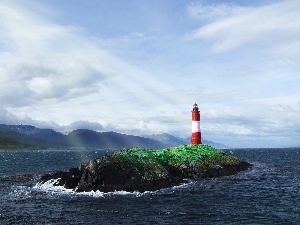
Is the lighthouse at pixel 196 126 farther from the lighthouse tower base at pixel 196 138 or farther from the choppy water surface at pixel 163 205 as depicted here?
the choppy water surface at pixel 163 205

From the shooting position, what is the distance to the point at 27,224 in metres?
22.3

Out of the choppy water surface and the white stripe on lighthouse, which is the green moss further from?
the choppy water surface

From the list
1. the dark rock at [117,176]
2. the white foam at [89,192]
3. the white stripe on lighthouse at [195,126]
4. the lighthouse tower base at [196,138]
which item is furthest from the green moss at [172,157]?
the white stripe on lighthouse at [195,126]

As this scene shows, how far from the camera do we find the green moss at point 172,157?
36719 millimetres

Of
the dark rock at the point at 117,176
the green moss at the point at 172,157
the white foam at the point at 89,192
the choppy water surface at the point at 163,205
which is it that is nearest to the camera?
the choppy water surface at the point at 163,205

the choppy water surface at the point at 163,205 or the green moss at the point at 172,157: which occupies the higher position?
the green moss at the point at 172,157

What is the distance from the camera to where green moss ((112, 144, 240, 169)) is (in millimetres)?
36719

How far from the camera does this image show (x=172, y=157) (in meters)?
43.8

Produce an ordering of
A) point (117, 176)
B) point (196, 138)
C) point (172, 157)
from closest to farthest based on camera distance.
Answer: point (117, 176), point (172, 157), point (196, 138)

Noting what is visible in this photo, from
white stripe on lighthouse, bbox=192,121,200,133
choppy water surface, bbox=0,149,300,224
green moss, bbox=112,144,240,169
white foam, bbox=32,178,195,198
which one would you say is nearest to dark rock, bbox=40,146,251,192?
green moss, bbox=112,144,240,169

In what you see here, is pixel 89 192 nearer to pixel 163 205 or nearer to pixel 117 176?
pixel 117 176

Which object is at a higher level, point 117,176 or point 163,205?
point 117,176

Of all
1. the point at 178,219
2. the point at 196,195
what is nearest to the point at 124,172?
the point at 196,195

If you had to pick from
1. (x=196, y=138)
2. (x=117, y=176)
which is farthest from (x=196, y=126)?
(x=117, y=176)
